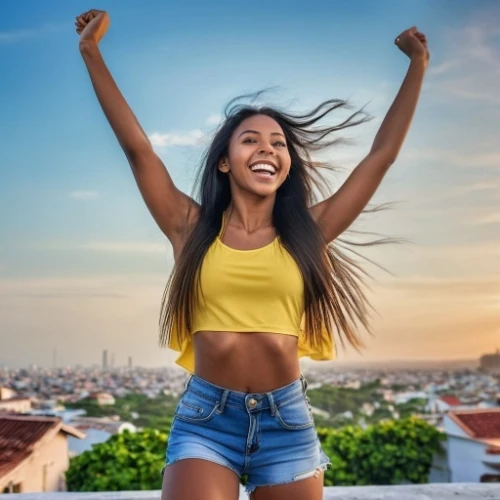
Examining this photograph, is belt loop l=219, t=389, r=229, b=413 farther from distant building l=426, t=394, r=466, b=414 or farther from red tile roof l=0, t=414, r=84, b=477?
distant building l=426, t=394, r=466, b=414

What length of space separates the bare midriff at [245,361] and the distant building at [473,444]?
611cm

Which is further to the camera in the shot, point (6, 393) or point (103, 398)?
point (103, 398)

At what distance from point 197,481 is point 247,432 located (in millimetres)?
143

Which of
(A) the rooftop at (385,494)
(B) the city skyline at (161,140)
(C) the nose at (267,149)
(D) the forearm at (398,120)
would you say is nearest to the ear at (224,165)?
(C) the nose at (267,149)

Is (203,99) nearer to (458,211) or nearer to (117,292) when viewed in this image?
(117,292)

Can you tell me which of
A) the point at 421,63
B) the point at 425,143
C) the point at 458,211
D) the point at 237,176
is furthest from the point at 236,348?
the point at 458,211

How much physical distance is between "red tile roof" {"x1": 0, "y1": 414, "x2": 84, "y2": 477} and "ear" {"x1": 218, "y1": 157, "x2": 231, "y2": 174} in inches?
199

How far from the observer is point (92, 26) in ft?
5.62

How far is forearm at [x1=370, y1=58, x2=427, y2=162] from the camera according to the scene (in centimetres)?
171

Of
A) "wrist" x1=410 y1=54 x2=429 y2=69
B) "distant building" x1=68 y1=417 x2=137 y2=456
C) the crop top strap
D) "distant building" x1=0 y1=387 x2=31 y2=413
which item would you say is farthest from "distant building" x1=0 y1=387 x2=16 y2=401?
"wrist" x1=410 y1=54 x2=429 y2=69

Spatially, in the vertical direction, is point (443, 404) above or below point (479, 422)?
above

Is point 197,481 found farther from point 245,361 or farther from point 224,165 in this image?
point 224,165

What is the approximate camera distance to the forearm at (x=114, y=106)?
1.63 m

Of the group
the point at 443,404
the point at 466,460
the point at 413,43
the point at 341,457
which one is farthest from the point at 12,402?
the point at 413,43
